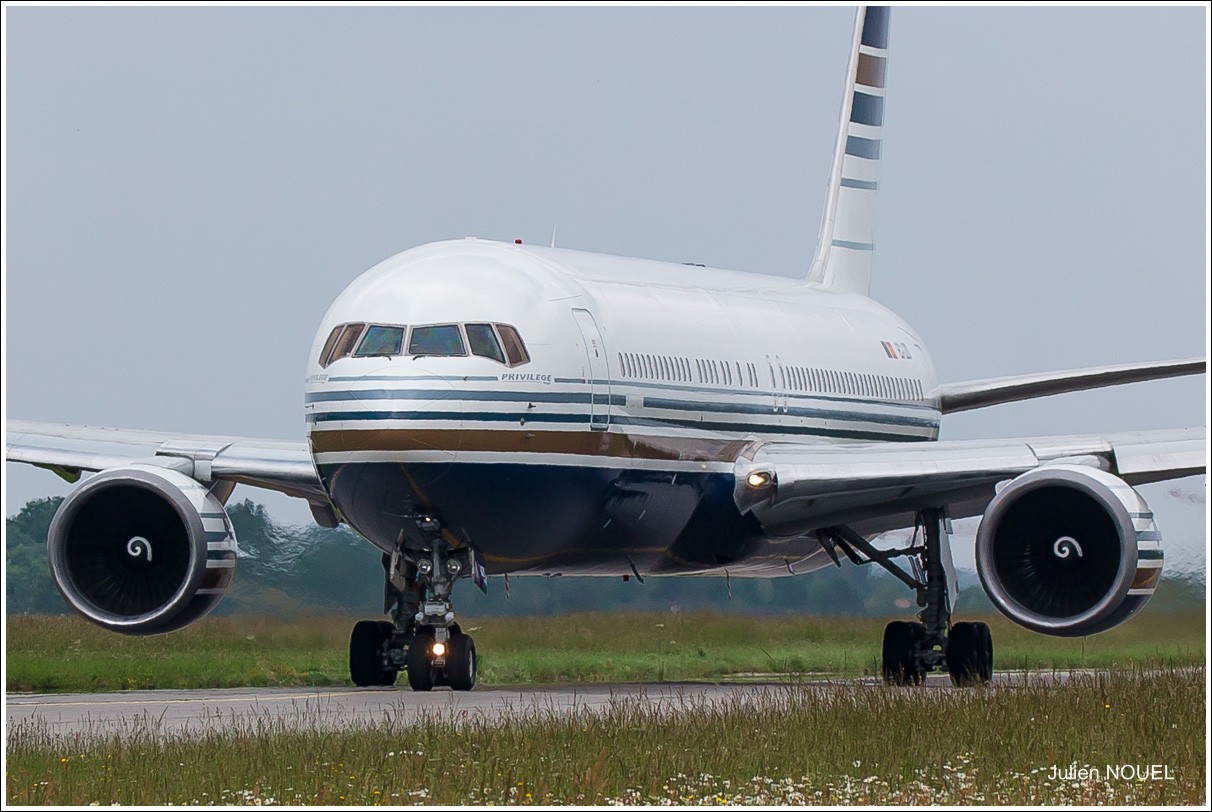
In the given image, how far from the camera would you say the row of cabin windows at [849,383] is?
2439 centimetres

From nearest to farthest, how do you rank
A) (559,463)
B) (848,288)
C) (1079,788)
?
(1079,788) < (559,463) < (848,288)

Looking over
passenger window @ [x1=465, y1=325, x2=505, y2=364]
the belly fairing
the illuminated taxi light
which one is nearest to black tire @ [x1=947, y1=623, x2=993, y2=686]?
the belly fairing

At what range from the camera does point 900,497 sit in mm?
22031

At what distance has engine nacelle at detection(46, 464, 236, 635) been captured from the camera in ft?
68.2

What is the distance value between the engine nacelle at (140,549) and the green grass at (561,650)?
144 cm

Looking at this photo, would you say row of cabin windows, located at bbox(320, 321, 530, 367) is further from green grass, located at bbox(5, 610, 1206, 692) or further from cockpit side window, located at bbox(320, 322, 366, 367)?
green grass, located at bbox(5, 610, 1206, 692)

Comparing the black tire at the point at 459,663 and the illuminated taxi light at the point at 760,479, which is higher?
the illuminated taxi light at the point at 760,479

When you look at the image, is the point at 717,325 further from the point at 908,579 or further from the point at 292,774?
the point at 292,774

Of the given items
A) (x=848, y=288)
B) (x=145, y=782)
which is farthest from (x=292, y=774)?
(x=848, y=288)

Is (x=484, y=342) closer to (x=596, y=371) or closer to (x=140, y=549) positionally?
(x=596, y=371)

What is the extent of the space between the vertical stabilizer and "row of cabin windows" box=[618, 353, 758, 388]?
305 inches

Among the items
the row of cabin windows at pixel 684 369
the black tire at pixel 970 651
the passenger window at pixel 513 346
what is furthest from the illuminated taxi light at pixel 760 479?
the passenger window at pixel 513 346

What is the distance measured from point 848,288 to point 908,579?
8.35 metres

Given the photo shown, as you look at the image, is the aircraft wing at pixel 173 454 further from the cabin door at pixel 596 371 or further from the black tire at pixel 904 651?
the black tire at pixel 904 651
